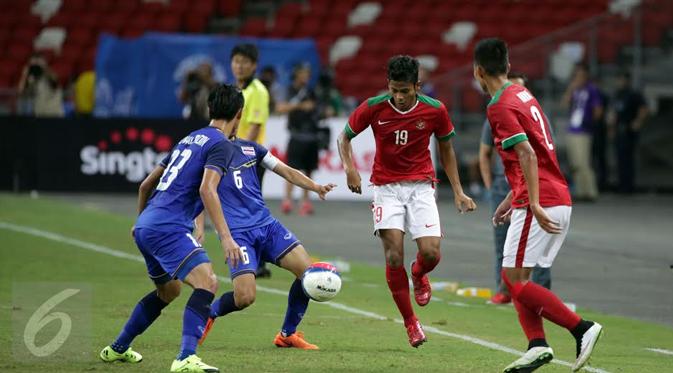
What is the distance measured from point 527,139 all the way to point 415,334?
1.79 meters

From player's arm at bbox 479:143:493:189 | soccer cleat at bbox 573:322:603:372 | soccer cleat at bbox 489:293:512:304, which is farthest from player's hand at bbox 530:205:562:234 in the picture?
soccer cleat at bbox 489:293:512:304

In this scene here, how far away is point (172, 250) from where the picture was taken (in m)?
8.91

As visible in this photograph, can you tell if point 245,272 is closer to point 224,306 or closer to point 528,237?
point 224,306

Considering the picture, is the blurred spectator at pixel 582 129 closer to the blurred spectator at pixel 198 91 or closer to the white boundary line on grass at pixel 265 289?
the blurred spectator at pixel 198 91

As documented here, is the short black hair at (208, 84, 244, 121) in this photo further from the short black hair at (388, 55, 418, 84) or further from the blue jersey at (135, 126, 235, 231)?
the short black hair at (388, 55, 418, 84)

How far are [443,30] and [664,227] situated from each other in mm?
11968

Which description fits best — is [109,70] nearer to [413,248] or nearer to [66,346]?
[413,248]

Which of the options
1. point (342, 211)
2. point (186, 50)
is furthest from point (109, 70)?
point (342, 211)

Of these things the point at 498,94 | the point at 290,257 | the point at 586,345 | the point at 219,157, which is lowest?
the point at 586,345

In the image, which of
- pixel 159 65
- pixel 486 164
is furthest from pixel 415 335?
pixel 159 65

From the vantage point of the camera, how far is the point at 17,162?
24406 mm

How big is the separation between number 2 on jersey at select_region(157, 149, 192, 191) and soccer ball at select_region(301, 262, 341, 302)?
117cm

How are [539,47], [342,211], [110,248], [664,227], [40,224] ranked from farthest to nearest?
[539,47], [342,211], [664,227], [40,224], [110,248]

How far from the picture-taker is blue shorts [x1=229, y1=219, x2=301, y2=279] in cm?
958
